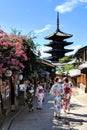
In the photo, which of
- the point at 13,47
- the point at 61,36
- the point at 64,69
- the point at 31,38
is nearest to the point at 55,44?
the point at 61,36

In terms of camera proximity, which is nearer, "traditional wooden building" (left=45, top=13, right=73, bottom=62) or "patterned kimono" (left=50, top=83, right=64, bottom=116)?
"patterned kimono" (left=50, top=83, right=64, bottom=116)

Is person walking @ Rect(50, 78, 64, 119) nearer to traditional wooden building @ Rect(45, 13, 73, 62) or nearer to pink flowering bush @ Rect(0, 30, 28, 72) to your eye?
pink flowering bush @ Rect(0, 30, 28, 72)

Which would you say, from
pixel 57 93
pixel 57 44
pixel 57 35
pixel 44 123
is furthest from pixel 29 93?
pixel 57 44

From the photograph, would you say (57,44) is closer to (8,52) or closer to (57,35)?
(57,35)

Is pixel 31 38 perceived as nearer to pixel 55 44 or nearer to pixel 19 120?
pixel 19 120

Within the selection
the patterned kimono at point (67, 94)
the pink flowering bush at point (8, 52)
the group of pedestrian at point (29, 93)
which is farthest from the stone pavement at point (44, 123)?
the pink flowering bush at point (8, 52)

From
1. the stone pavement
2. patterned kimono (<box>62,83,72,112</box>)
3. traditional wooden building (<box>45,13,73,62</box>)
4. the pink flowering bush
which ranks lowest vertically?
the stone pavement

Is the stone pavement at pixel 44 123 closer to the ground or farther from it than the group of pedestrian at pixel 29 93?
closer to the ground

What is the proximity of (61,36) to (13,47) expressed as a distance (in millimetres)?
61287

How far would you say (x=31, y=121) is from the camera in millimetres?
14578

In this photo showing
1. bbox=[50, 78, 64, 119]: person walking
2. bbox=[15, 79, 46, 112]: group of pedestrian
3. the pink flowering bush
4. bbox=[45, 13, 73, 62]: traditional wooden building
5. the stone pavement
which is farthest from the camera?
Answer: bbox=[45, 13, 73, 62]: traditional wooden building

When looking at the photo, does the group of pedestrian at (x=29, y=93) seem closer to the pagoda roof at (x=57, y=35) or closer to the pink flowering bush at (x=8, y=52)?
the pink flowering bush at (x=8, y=52)

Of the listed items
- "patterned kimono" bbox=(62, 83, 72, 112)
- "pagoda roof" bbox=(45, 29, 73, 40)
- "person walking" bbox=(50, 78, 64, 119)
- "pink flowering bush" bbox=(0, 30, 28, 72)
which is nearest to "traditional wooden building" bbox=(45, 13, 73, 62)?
"pagoda roof" bbox=(45, 29, 73, 40)

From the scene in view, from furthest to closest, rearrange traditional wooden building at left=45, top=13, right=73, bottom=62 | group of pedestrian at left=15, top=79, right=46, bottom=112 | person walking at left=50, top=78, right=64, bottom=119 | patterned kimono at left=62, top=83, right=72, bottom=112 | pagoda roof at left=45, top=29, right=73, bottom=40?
traditional wooden building at left=45, top=13, right=73, bottom=62 → pagoda roof at left=45, top=29, right=73, bottom=40 → group of pedestrian at left=15, top=79, right=46, bottom=112 → patterned kimono at left=62, top=83, right=72, bottom=112 → person walking at left=50, top=78, right=64, bottom=119
